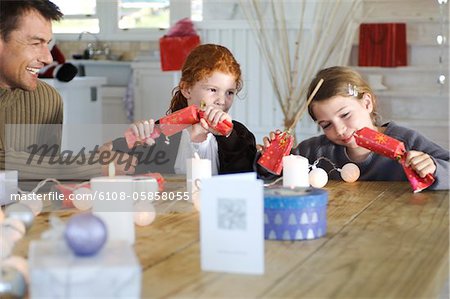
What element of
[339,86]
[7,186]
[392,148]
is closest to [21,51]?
[7,186]

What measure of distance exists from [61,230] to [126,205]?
0.34 meters

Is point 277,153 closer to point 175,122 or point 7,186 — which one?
point 175,122

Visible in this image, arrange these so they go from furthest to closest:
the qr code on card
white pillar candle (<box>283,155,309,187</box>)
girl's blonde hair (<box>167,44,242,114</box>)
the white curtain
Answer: the white curtain
girl's blonde hair (<box>167,44,242,114</box>)
white pillar candle (<box>283,155,309,187</box>)
the qr code on card

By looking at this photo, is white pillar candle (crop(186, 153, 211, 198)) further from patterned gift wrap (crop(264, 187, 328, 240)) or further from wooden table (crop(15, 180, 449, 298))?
patterned gift wrap (crop(264, 187, 328, 240))

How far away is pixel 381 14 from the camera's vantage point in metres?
5.26

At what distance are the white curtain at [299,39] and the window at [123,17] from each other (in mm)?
1574

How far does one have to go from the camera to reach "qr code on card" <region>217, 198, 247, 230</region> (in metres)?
1.31

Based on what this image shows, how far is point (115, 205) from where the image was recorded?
5.16ft

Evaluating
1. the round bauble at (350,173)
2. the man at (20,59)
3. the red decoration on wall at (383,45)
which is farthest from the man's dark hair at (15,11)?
the red decoration on wall at (383,45)

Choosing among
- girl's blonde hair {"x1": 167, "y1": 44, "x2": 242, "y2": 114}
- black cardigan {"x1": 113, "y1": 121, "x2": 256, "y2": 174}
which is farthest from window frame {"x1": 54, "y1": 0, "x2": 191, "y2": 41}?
black cardigan {"x1": 113, "y1": 121, "x2": 256, "y2": 174}

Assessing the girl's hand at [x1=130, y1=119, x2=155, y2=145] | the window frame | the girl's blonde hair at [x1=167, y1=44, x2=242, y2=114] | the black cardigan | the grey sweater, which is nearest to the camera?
the girl's hand at [x1=130, y1=119, x2=155, y2=145]

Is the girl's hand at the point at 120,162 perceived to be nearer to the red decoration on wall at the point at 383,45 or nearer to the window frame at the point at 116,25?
the red decoration on wall at the point at 383,45

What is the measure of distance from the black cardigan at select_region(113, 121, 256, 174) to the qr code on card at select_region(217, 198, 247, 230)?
1.35 metres

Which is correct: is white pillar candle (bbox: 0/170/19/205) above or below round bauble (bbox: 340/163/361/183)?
above
